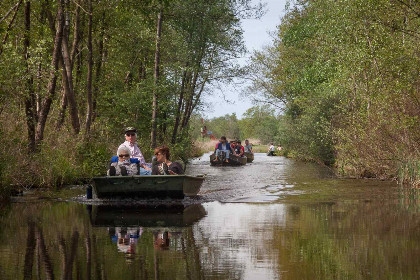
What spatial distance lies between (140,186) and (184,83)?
1827 cm

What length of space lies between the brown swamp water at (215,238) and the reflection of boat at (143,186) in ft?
1.00

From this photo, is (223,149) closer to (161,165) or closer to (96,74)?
(96,74)

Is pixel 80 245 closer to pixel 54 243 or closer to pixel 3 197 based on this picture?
pixel 54 243

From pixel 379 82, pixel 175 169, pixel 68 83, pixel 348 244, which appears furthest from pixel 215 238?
pixel 68 83

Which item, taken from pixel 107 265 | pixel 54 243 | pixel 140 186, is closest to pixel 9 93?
pixel 140 186

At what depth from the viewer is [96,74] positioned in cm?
2809

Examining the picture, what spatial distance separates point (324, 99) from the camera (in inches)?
1387

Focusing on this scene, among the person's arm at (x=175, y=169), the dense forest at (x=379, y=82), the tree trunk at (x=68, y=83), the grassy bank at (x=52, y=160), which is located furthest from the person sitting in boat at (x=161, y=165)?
the tree trunk at (x=68, y=83)

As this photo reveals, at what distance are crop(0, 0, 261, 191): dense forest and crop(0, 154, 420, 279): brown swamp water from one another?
305cm

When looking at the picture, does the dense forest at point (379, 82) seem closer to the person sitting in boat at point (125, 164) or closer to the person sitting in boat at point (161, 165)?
the person sitting in boat at point (161, 165)

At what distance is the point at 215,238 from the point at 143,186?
5.58 m

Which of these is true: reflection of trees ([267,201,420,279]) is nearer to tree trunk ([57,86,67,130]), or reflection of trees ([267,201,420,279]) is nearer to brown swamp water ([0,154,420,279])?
brown swamp water ([0,154,420,279])

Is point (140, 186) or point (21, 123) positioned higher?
point (21, 123)

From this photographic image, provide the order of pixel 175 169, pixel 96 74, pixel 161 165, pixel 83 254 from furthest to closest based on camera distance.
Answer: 1. pixel 96 74
2. pixel 175 169
3. pixel 161 165
4. pixel 83 254
